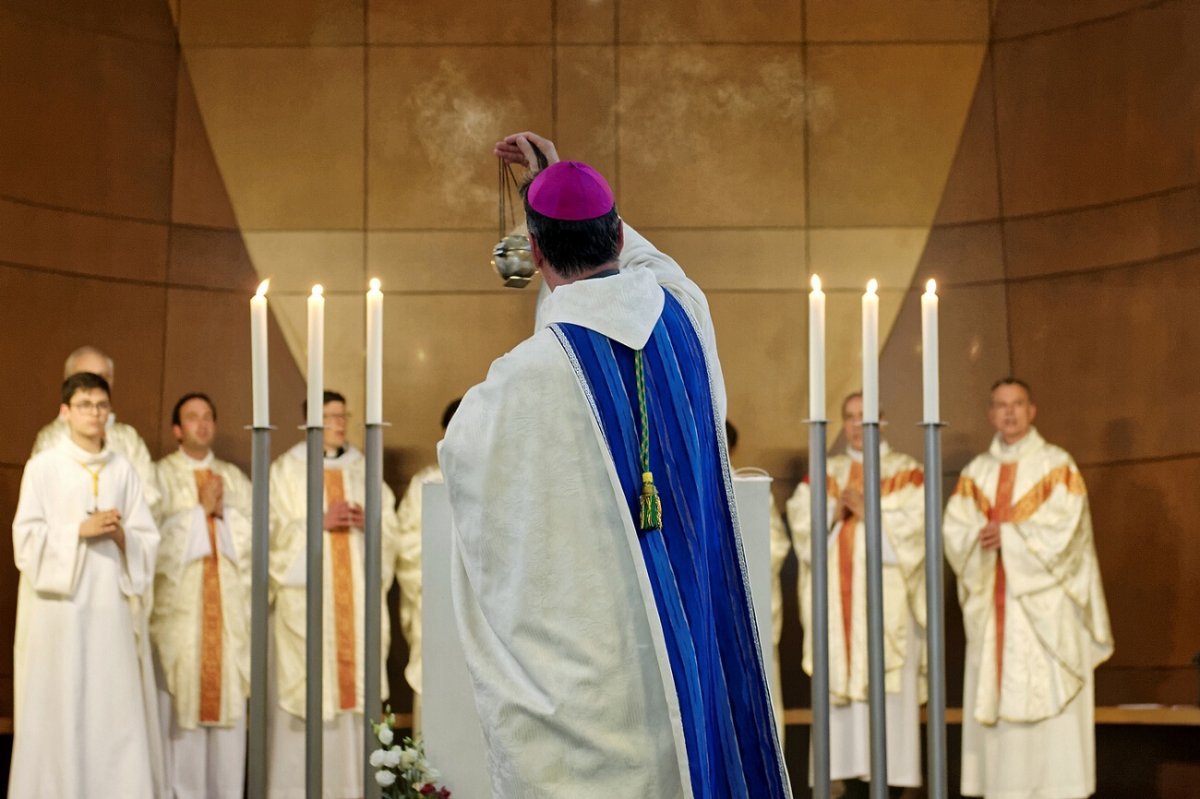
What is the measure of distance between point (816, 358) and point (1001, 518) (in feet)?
15.2

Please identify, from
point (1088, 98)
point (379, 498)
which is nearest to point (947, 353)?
point (1088, 98)

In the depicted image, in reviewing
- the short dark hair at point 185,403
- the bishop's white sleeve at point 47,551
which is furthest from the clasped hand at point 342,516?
the bishop's white sleeve at point 47,551

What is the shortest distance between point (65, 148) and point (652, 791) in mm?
6694

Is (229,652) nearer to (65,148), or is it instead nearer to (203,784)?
(203,784)

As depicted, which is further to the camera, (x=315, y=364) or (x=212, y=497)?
(x=212, y=497)

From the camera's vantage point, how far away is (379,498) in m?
3.38

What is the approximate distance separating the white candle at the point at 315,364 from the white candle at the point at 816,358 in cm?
107

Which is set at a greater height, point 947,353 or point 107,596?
point 947,353

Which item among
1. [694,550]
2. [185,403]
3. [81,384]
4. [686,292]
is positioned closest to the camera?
[694,550]

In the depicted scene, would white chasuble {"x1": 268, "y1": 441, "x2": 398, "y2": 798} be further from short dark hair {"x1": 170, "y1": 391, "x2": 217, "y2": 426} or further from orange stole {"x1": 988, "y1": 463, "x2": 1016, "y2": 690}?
orange stole {"x1": 988, "y1": 463, "x2": 1016, "y2": 690}

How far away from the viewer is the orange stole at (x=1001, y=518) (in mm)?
7754

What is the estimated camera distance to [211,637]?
25.8 feet

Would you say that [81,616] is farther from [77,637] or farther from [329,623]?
[329,623]

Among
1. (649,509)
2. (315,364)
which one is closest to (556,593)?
(649,509)
